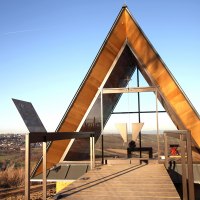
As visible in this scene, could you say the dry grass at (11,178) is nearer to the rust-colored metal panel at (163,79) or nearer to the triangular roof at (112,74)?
the triangular roof at (112,74)

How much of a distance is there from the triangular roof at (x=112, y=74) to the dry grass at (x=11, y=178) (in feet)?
51.3

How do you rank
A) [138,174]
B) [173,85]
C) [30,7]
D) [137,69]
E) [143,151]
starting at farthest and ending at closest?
[30,7] → [137,69] → [143,151] → [173,85] → [138,174]

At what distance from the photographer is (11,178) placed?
24.1 meters

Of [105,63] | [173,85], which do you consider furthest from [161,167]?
[105,63]

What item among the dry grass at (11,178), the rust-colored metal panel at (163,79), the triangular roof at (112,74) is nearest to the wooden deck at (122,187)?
the rust-colored metal panel at (163,79)

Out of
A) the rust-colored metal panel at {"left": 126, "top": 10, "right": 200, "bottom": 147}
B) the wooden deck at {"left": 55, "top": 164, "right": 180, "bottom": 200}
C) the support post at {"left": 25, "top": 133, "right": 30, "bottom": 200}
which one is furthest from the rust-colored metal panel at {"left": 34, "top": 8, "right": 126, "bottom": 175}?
the support post at {"left": 25, "top": 133, "right": 30, "bottom": 200}

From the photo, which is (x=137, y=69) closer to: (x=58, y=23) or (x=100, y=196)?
(x=58, y=23)

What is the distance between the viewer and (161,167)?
297 inches

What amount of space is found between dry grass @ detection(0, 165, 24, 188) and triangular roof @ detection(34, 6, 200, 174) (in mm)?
15630

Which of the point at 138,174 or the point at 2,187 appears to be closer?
the point at 138,174

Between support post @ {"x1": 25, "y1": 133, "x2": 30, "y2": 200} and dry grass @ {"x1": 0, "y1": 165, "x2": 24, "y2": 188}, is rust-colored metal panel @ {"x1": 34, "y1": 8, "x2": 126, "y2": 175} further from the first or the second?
dry grass @ {"x1": 0, "y1": 165, "x2": 24, "y2": 188}

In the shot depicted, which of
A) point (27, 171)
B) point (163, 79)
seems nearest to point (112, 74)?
point (163, 79)

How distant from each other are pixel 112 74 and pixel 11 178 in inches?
720

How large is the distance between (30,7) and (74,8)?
2.94 metres
